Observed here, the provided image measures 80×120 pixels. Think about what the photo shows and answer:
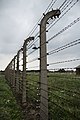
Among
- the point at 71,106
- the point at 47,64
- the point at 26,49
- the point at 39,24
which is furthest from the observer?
the point at 26,49

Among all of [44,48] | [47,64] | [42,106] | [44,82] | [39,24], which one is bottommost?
[42,106]

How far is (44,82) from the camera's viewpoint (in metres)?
5.03

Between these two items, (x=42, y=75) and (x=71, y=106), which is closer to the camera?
(x=42, y=75)

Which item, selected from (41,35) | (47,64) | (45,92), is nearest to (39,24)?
(41,35)

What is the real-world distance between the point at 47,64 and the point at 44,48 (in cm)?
36

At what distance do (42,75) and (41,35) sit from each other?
0.82 m

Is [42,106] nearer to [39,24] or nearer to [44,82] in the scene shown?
[44,82]

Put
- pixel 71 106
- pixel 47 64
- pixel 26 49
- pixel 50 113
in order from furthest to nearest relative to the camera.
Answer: pixel 26 49 < pixel 71 106 < pixel 50 113 < pixel 47 64

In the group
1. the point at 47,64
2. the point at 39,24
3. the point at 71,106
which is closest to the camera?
the point at 47,64

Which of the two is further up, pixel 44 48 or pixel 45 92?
pixel 44 48

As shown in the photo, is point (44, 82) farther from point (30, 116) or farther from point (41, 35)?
point (30, 116)

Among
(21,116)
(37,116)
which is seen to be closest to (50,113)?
(37,116)

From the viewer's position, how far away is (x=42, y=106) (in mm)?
5109

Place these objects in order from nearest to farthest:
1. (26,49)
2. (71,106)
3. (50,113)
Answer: (50,113)
(71,106)
(26,49)
